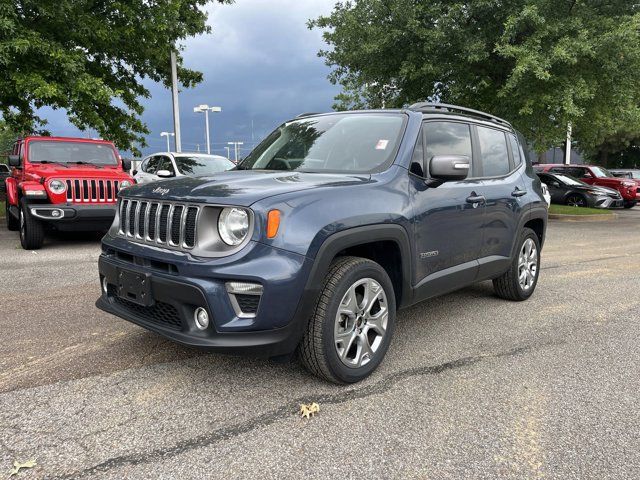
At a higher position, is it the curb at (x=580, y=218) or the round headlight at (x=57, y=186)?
the round headlight at (x=57, y=186)

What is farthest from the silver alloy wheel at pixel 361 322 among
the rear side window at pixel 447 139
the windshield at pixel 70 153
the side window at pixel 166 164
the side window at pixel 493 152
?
the side window at pixel 166 164

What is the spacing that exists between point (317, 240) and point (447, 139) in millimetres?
1844

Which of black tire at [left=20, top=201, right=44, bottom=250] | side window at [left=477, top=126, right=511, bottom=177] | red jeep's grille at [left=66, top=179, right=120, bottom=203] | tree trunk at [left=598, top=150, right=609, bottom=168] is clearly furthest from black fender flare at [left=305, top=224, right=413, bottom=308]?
tree trunk at [left=598, top=150, right=609, bottom=168]

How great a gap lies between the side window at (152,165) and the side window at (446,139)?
891cm

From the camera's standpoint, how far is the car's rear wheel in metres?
17.8

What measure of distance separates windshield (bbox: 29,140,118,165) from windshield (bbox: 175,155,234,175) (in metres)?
1.56

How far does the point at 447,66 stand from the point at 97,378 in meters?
13.0

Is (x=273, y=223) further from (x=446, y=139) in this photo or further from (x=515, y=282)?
(x=515, y=282)

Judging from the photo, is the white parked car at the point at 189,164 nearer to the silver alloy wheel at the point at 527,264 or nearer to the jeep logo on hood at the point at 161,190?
the silver alloy wheel at the point at 527,264

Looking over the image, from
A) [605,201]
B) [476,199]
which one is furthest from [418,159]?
[605,201]

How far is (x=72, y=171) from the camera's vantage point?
26.9 feet

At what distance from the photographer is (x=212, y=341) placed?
264 cm

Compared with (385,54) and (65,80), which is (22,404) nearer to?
(65,80)

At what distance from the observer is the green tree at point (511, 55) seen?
12.1m
